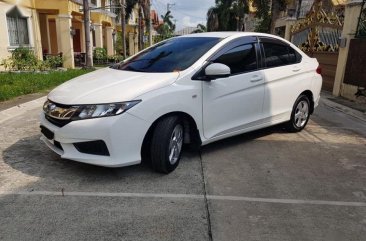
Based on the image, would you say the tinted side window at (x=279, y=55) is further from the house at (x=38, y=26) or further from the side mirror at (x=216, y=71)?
the house at (x=38, y=26)

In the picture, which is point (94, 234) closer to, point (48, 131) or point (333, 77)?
point (48, 131)

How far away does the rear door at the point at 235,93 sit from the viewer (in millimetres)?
4621

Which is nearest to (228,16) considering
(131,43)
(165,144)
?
(131,43)

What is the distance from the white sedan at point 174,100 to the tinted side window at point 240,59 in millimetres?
14

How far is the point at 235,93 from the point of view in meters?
4.89

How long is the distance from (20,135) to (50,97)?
6.09ft

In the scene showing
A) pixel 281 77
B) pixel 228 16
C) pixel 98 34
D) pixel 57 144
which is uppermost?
pixel 228 16

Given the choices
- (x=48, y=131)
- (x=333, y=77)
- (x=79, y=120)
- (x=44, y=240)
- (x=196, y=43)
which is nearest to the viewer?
(x=44, y=240)

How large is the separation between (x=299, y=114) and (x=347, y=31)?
529 cm

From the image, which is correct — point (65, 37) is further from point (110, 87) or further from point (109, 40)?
point (110, 87)

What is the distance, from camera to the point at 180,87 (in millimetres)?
4242

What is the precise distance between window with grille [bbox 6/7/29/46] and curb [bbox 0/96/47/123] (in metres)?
8.77

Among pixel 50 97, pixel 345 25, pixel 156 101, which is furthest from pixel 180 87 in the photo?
pixel 345 25

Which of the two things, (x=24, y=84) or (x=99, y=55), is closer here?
(x=24, y=84)
